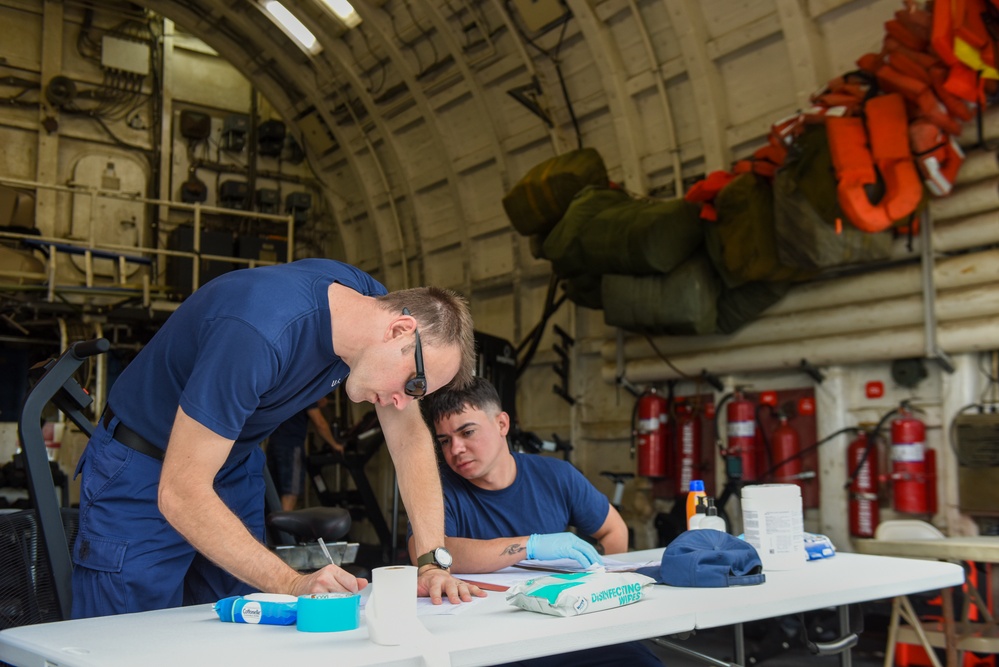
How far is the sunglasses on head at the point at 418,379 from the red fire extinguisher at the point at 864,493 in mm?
3732

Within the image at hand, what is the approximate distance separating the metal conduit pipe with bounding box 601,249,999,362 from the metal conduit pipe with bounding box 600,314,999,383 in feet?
0.20

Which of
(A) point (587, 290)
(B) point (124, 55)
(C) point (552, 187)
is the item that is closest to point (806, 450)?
(A) point (587, 290)

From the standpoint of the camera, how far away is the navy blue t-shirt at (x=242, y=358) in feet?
6.17

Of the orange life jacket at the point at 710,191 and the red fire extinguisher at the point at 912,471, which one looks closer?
the red fire extinguisher at the point at 912,471

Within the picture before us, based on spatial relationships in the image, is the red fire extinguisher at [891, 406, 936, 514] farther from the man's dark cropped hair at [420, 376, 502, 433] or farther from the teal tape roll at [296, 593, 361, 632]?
the teal tape roll at [296, 593, 361, 632]

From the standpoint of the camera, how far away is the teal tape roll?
165 cm

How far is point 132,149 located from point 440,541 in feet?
32.2

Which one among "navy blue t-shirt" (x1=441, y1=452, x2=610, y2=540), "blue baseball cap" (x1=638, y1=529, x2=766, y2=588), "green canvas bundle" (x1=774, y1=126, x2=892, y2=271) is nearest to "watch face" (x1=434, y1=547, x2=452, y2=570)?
"blue baseball cap" (x1=638, y1=529, x2=766, y2=588)

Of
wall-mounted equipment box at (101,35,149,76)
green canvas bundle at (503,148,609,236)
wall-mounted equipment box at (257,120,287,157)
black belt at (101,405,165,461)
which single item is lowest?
black belt at (101,405,165,461)

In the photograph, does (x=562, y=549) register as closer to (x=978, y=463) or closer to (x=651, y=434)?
(x=978, y=463)

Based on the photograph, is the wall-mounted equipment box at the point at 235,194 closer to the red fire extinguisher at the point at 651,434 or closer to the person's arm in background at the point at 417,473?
the red fire extinguisher at the point at 651,434

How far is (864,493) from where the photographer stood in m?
5.11

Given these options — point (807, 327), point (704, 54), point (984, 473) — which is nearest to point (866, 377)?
point (807, 327)

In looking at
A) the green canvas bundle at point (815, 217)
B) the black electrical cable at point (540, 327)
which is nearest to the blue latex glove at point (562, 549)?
the green canvas bundle at point (815, 217)
